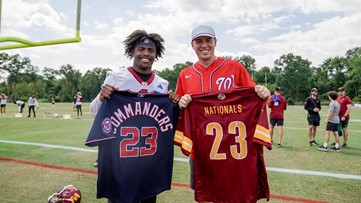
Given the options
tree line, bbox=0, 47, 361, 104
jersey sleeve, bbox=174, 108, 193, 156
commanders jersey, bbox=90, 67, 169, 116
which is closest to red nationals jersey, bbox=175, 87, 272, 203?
jersey sleeve, bbox=174, 108, 193, 156

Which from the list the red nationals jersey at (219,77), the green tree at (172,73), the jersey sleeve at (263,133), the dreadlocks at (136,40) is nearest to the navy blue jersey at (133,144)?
the red nationals jersey at (219,77)

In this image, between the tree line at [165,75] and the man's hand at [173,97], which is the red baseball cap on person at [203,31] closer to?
the man's hand at [173,97]

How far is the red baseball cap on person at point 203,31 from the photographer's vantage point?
3.03 metres

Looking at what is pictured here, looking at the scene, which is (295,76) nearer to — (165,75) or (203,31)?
(165,75)

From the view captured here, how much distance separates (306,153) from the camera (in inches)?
320

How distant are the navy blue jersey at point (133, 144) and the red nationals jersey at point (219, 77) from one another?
37 cm

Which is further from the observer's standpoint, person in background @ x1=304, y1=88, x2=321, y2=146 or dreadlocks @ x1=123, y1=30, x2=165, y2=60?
person in background @ x1=304, y1=88, x2=321, y2=146

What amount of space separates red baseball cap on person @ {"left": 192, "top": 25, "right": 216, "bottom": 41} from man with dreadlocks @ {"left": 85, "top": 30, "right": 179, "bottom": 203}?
1.66 feet

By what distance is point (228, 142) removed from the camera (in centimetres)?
294

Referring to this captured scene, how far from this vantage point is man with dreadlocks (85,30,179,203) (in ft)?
9.35

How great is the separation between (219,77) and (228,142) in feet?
2.31

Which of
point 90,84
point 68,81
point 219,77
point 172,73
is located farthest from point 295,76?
point 219,77

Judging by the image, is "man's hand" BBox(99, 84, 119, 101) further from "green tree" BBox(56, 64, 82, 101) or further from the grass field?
"green tree" BBox(56, 64, 82, 101)

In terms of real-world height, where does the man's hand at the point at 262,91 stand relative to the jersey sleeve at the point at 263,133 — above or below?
above
